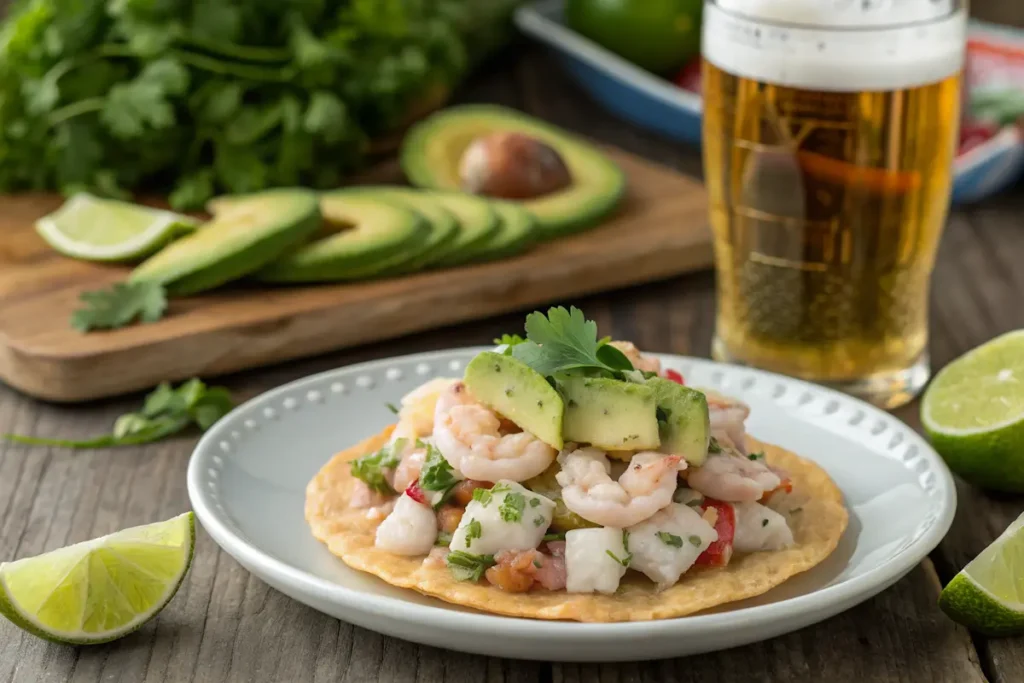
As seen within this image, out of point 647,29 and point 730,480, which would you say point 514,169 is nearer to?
point 647,29

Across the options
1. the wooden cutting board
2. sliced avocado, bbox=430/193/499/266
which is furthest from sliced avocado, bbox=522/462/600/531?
sliced avocado, bbox=430/193/499/266

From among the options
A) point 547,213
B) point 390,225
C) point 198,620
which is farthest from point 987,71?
point 198,620

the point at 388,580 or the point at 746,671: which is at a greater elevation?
the point at 388,580

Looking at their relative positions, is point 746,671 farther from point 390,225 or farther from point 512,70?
point 512,70

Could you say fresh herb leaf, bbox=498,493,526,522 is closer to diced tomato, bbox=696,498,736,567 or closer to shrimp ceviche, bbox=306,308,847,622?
shrimp ceviche, bbox=306,308,847,622

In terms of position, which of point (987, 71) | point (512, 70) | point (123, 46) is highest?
point (123, 46)
